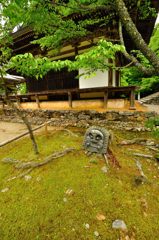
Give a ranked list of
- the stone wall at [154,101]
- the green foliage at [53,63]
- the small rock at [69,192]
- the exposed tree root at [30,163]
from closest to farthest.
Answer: the green foliage at [53,63]
the small rock at [69,192]
the exposed tree root at [30,163]
the stone wall at [154,101]

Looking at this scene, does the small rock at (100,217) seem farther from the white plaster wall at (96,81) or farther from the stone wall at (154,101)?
the stone wall at (154,101)

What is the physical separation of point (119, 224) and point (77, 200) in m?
0.94

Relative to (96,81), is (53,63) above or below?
above

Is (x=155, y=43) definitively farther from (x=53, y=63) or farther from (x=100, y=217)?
(x=100, y=217)

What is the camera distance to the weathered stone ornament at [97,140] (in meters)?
4.89

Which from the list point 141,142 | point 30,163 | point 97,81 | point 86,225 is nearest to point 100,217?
point 86,225

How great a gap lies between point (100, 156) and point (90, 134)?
0.76 m

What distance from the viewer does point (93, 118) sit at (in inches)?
328

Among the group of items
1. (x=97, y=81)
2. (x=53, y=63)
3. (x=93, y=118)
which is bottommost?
(x=93, y=118)

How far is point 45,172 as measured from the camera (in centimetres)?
433

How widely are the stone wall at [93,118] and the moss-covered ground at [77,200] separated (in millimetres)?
2709

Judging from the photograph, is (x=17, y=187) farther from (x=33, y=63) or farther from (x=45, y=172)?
(x=33, y=63)

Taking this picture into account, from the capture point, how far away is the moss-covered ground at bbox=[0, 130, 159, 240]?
288 centimetres

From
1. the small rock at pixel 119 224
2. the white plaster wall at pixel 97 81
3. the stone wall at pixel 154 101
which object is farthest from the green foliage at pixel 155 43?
the small rock at pixel 119 224
